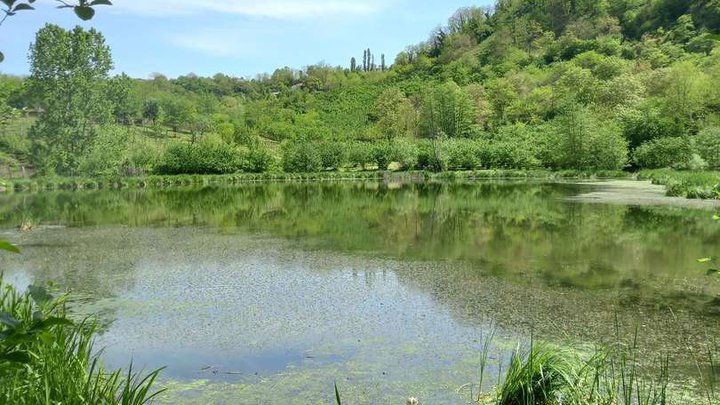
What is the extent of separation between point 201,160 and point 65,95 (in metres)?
13.7

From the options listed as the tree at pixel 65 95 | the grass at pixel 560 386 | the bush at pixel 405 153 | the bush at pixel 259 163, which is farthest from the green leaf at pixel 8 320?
the bush at pixel 259 163

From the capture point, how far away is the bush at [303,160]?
2283 inches

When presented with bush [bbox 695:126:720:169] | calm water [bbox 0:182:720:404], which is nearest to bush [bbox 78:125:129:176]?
calm water [bbox 0:182:720:404]

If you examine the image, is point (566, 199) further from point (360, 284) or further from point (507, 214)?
point (360, 284)

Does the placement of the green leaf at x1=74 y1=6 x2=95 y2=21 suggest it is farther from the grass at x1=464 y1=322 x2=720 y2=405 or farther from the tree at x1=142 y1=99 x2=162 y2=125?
the tree at x1=142 y1=99 x2=162 y2=125

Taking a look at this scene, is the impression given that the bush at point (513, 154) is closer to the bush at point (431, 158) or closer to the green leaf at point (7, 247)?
the bush at point (431, 158)

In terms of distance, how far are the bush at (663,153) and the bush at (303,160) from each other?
30.5m

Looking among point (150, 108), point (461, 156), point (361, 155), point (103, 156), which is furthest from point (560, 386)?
point (150, 108)

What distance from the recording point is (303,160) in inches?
2313

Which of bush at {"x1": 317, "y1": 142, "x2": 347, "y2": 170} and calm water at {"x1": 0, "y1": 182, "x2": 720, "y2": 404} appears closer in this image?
calm water at {"x1": 0, "y1": 182, "x2": 720, "y2": 404}

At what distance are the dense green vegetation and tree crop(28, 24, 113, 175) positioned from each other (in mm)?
118

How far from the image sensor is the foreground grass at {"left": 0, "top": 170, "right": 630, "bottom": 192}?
43.9m

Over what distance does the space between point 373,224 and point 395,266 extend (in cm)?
723

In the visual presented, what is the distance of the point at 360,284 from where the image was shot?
10.5m
